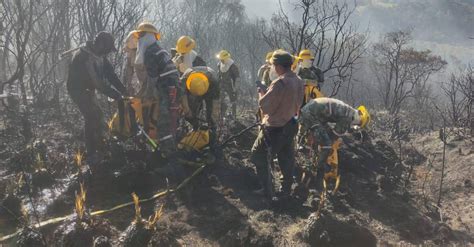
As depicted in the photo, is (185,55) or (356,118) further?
(185,55)

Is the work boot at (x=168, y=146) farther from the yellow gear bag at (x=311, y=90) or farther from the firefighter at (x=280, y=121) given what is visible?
the yellow gear bag at (x=311, y=90)

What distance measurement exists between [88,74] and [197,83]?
1.42 m

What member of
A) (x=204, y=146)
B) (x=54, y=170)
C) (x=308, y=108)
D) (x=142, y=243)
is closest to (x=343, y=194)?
(x=308, y=108)

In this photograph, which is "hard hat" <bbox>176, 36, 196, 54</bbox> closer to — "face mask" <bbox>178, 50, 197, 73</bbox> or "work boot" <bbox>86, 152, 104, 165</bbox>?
"face mask" <bbox>178, 50, 197, 73</bbox>

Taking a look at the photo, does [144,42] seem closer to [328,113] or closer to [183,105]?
[183,105]

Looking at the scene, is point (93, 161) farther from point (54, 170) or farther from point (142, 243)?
point (142, 243)

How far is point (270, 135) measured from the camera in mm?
4523

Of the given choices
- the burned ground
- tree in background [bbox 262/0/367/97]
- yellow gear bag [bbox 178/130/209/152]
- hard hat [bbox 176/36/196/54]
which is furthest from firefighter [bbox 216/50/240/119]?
yellow gear bag [bbox 178/130/209/152]

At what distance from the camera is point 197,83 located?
515 centimetres

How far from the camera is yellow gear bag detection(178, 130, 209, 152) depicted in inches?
208

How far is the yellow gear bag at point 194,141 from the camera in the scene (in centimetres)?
528

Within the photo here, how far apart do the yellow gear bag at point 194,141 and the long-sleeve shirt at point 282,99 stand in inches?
46.3

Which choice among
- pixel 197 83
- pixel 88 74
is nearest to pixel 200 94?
pixel 197 83

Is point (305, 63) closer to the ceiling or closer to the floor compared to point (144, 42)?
closer to the floor
